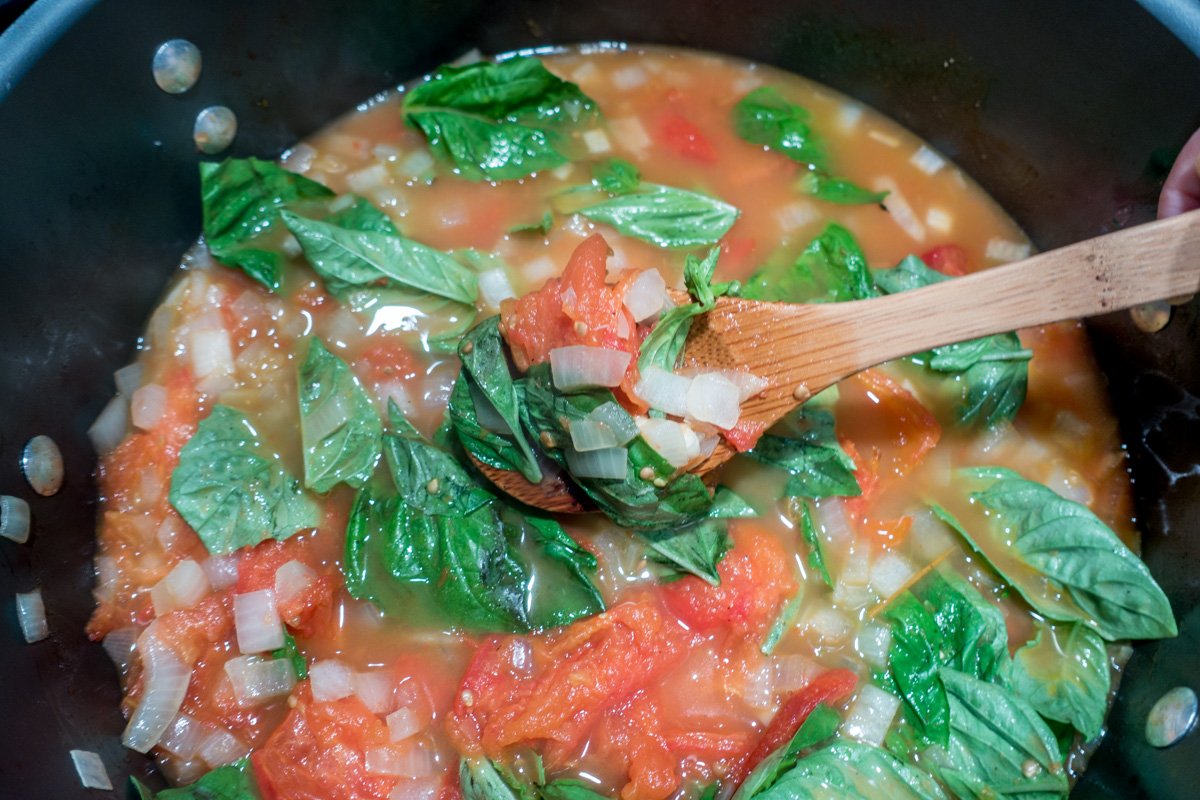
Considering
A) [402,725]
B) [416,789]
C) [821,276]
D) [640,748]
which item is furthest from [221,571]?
[821,276]

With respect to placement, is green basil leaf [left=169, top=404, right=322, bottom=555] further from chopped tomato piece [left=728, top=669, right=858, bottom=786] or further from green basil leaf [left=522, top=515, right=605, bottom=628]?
chopped tomato piece [left=728, top=669, right=858, bottom=786]

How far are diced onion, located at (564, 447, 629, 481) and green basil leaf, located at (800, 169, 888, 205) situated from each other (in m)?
1.70

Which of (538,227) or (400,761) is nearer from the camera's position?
(400,761)

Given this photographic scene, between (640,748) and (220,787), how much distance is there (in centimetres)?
126

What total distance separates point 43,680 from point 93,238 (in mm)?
1413

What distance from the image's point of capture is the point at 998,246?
3.71 m

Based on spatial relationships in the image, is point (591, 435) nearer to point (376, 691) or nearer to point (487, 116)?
point (376, 691)

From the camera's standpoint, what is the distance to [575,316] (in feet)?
8.18

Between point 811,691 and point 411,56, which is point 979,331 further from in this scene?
point 411,56

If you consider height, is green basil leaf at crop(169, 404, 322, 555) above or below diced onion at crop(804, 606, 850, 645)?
above

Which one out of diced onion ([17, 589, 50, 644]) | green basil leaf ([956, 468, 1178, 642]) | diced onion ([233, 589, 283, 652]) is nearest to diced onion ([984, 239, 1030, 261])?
green basil leaf ([956, 468, 1178, 642])

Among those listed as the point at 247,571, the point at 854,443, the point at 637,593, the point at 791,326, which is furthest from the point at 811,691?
the point at 247,571

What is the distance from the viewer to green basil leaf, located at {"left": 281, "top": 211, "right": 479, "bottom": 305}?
3.32 metres

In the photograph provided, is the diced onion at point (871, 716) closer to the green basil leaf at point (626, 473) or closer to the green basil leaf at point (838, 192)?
the green basil leaf at point (626, 473)
